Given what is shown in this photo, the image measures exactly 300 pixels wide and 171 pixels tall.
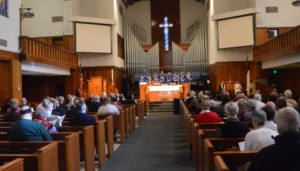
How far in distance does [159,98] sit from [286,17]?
7.62 m

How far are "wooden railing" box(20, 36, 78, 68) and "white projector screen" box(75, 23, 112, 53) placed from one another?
888 mm

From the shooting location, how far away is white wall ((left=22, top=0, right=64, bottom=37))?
62.5ft

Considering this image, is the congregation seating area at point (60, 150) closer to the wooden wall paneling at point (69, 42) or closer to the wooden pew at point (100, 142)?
the wooden pew at point (100, 142)

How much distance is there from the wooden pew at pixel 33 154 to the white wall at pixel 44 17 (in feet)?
49.6

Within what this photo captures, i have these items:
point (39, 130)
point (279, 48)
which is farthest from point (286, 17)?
point (39, 130)

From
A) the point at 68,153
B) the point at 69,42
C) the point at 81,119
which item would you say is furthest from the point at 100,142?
the point at 69,42

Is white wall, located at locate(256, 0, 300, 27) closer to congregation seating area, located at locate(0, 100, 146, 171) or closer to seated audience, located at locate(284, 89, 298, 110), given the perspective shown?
seated audience, located at locate(284, 89, 298, 110)

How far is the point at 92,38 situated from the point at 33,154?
16.1 m

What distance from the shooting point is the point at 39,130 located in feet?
15.7

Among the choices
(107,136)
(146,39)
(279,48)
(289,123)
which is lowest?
(107,136)

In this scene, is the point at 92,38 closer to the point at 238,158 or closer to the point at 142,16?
the point at 142,16

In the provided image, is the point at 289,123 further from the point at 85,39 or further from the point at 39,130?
the point at 85,39

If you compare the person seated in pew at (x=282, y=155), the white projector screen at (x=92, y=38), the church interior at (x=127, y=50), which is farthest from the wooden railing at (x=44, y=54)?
the person seated in pew at (x=282, y=155)

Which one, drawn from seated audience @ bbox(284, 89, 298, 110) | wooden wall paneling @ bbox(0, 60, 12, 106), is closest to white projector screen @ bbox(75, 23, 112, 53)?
wooden wall paneling @ bbox(0, 60, 12, 106)
